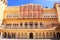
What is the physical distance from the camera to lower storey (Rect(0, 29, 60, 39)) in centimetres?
3741

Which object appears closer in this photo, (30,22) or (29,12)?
(30,22)

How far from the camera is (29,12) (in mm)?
45656

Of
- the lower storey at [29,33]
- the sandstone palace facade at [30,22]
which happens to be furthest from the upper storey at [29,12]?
the lower storey at [29,33]

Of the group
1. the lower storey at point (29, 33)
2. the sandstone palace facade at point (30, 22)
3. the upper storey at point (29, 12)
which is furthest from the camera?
the upper storey at point (29, 12)

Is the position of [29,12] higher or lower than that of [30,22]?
higher

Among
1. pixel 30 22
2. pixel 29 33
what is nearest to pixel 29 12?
pixel 30 22

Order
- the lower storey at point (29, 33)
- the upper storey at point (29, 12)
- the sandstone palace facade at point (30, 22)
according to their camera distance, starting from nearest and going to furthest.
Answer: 1. the lower storey at point (29, 33)
2. the sandstone palace facade at point (30, 22)
3. the upper storey at point (29, 12)

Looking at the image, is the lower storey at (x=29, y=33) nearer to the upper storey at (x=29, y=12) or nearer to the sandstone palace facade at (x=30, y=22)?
the sandstone palace facade at (x=30, y=22)

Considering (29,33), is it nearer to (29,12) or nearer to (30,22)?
(30,22)

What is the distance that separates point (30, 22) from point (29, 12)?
12.5 feet

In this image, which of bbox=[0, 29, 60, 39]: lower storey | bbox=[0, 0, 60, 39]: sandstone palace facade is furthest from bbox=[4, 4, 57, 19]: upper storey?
bbox=[0, 29, 60, 39]: lower storey

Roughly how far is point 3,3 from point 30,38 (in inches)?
598

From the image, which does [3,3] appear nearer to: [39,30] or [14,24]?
[14,24]

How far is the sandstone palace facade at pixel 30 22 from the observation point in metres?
37.7
